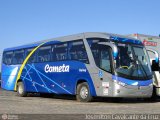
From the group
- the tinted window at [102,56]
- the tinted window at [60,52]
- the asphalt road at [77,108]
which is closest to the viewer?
the asphalt road at [77,108]

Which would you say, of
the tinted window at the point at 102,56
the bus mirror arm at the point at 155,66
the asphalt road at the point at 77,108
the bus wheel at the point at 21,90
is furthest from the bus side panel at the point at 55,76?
the bus mirror arm at the point at 155,66

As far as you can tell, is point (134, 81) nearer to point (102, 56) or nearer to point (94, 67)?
point (102, 56)

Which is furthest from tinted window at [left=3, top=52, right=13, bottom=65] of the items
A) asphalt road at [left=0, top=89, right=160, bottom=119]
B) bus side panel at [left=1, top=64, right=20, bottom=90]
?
asphalt road at [left=0, top=89, right=160, bottom=119]

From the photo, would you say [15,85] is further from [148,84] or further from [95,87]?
[148,84]

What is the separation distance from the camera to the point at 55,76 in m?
20.8

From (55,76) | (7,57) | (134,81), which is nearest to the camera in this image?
(134,81)

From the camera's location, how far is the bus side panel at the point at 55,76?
1873 centimetres

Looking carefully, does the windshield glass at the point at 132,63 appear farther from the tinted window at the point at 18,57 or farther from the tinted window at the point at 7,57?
the tinted window at the point at 7,57

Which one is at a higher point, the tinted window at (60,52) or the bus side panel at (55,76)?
the tinted window at (60,52)

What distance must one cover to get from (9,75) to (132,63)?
414 inches

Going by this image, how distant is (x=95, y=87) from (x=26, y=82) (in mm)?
7236

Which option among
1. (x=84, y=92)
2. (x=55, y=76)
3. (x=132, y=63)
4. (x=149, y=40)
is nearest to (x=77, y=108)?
(x=84, y=92)

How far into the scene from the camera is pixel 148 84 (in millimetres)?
17781

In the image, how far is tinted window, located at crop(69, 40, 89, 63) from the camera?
1838 cm
